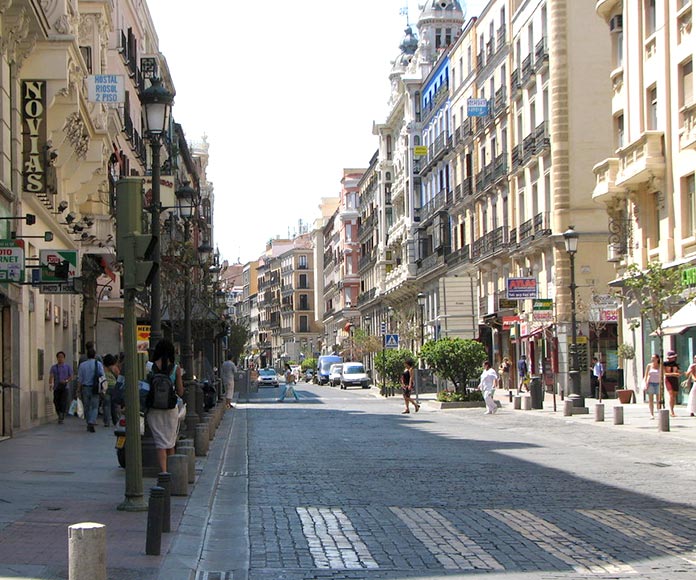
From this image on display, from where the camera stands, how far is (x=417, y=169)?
84438 mm

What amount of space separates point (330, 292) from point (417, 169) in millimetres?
59854

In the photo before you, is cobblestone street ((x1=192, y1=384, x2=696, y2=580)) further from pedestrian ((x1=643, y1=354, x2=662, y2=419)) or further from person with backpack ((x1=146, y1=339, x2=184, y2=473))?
pedestrian ((x1=643, y1=354, x2=662, y2=419))

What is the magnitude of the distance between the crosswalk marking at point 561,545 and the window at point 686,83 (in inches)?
941

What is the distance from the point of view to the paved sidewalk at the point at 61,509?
8664 mm

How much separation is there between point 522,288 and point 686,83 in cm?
968

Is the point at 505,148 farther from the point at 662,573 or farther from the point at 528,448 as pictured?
the point at 662,573

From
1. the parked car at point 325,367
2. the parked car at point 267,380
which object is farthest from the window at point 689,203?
the parked car at point 325,367

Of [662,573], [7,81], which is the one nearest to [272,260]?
[7,81]

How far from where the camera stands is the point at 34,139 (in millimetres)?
25297

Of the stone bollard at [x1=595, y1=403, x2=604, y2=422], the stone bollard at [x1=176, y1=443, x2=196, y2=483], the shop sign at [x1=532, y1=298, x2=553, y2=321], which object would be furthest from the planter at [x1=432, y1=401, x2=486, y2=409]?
the stone bollard at [x1=176, y1=443, x2=196, y2=483]

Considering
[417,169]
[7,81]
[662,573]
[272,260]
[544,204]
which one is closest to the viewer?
[662,573]

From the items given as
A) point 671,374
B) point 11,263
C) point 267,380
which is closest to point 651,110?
point 671,374

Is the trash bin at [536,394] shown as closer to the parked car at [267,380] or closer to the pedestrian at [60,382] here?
the pedestrian at [60,382]

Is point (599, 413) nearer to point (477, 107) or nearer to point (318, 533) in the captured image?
point (318, 533)
